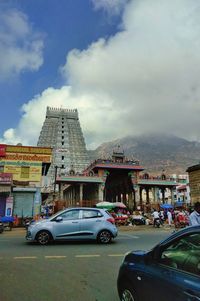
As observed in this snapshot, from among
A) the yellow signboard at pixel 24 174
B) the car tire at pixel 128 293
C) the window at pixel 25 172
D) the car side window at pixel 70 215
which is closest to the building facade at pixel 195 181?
the yellow signboard at pixel 24 174

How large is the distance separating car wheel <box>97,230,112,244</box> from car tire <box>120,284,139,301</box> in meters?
8.38

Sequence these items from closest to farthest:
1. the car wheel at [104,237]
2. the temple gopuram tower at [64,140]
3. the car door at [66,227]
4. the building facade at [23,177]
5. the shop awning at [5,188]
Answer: the car door at [66,227] < the car wheel at [104,237] < the shop awning at [5,188] < the building facade at [23,177] < the temple gopuram tower at [64,140]

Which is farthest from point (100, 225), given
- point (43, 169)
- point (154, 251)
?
point (43, 169)

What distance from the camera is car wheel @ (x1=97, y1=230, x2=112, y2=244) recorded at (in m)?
12.5

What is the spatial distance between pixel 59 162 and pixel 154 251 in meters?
76.6

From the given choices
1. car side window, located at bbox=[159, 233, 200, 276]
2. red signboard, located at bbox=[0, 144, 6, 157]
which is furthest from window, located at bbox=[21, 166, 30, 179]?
car side window, located at bbox=[159, 233, 200, 276]

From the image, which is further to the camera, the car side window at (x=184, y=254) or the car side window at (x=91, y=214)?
the car side window at (x=91, y=214)

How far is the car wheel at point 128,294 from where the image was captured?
12.6 feet

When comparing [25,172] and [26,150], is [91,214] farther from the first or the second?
[26,150]

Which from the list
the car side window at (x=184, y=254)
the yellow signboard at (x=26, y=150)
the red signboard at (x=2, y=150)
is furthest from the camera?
the yellow signboard at (x=26, y=150)

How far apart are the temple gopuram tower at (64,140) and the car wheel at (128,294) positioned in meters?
68.9

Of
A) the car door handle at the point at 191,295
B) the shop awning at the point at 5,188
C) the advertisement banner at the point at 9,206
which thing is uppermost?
the shop awning at the point at 5,188

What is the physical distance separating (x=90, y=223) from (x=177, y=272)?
31.1 ft

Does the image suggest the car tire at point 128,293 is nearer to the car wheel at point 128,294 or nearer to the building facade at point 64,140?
the car wheel at point 128,294
